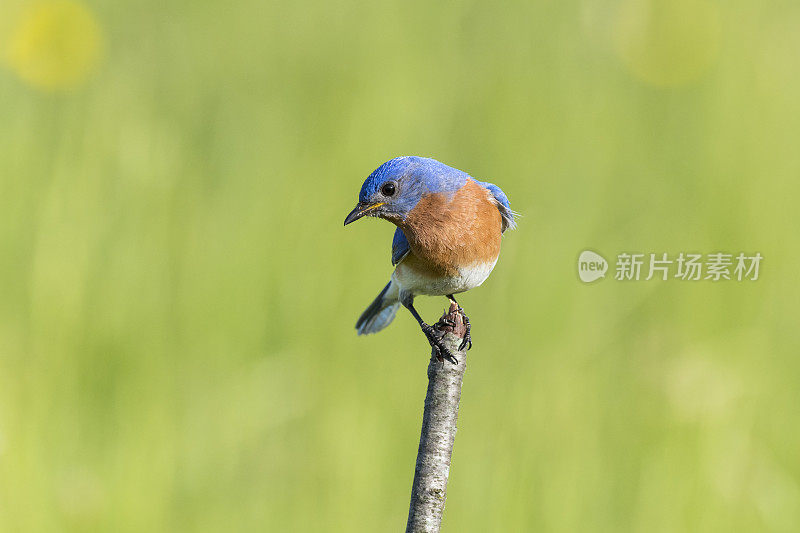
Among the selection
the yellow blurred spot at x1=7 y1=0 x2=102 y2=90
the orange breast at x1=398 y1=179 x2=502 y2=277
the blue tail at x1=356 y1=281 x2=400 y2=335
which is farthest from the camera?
the yellow blurred spot at x1=7 y1=0 x2=102 y2=90

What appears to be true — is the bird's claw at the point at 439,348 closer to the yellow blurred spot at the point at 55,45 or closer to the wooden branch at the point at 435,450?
the wooden branch at the point at 435,450

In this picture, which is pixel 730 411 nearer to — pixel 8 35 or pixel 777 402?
pixel 777 402

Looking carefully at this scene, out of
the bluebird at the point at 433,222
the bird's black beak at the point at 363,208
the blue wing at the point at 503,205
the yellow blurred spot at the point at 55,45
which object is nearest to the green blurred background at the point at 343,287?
the yellow blurred spot at the point at 55,45

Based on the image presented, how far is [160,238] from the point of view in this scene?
428 centimetres

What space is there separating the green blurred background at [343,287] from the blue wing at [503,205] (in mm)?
1258

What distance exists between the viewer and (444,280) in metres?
2.48

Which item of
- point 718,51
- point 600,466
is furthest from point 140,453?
point 718,51

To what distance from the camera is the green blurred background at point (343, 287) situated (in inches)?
153

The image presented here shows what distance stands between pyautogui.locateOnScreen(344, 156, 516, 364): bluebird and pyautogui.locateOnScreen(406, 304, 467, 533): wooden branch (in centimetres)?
66

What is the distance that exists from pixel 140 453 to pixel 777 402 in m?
2.93

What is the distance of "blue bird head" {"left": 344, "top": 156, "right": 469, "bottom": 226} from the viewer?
93.7 inches

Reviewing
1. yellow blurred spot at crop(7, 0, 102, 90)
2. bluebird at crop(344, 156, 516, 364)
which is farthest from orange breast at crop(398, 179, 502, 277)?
yellow blurred spot at crop(7, 0, 102, 90)

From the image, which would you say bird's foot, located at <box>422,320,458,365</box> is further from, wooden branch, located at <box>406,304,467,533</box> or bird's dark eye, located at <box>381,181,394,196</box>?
bird's dark eye, located at <box>381,181,394,196</box>

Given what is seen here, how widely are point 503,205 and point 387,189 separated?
527mm
